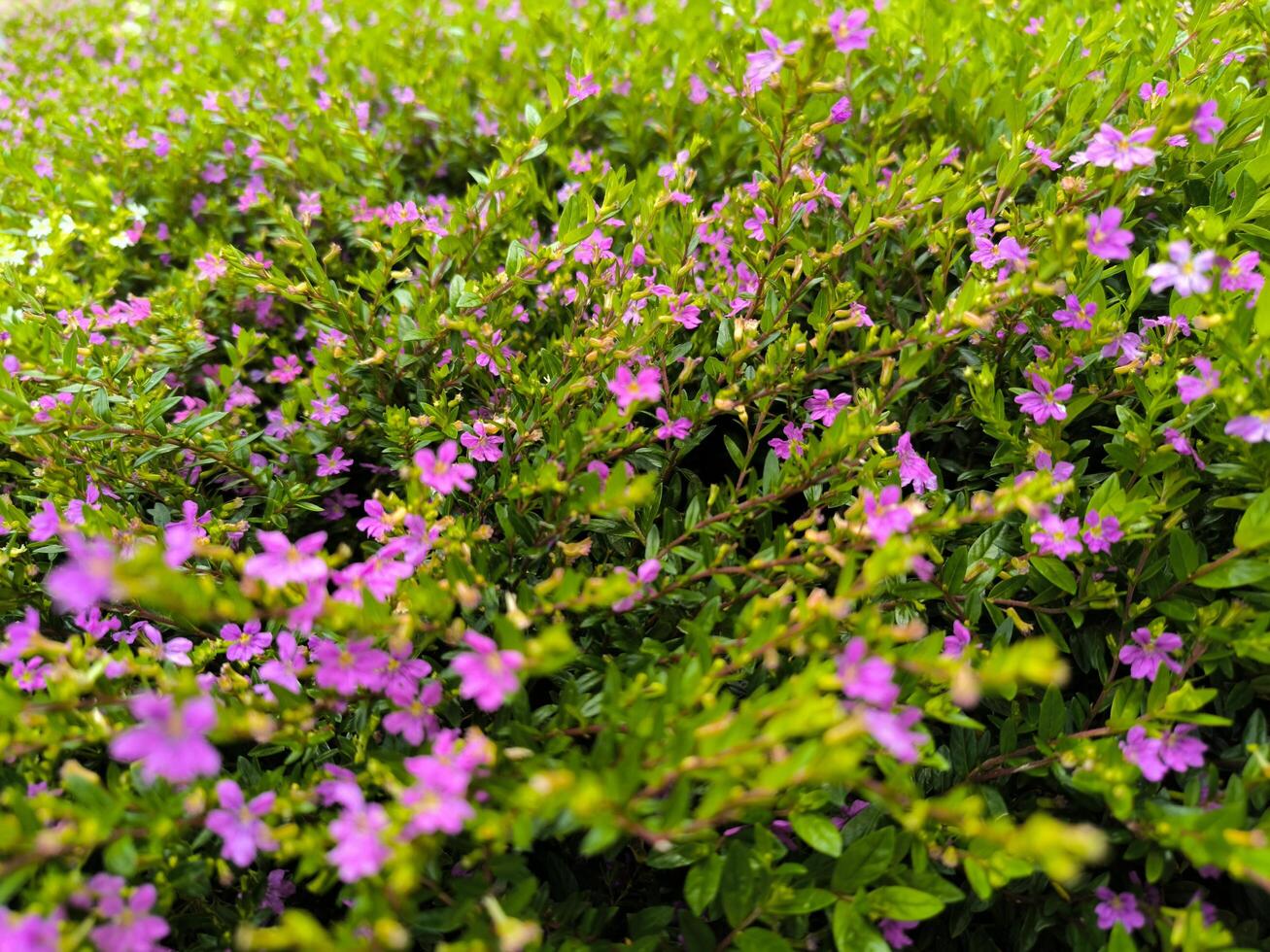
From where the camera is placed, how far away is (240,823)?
57.9 inches

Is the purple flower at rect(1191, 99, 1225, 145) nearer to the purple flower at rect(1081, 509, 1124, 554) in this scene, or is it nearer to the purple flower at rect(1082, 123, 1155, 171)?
the purple flower at rect(1082, 123, 1155, 171)

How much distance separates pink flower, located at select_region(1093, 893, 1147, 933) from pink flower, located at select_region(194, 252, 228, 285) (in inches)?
117

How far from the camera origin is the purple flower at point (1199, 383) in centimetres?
172

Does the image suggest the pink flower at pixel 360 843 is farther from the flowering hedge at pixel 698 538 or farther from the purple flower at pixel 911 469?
the purple flower at pixel 911 469

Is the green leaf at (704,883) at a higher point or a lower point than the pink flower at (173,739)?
lower

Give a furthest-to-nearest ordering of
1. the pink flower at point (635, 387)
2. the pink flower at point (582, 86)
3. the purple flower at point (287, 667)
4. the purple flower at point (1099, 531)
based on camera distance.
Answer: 1. the pink flower at point (582, 86)
2. the purple flower at point (1099, 531)
3. the pink flower at point (635, 387)
4. the purple flower at point (287, 667)

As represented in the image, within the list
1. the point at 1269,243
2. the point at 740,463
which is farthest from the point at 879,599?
the point at 1269,243

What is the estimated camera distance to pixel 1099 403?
7.51ft

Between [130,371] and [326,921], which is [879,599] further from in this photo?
[130,371]

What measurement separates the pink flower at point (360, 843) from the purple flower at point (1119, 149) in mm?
Answer: 2041

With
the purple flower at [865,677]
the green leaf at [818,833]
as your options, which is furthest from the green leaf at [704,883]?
the purple flower at [865,677]

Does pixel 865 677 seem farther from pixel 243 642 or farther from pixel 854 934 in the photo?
pixel 243 642

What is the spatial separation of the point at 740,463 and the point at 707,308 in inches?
24.5

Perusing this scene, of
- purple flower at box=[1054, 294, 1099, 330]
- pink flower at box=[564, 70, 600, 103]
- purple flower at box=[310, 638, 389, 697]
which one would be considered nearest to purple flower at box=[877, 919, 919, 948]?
purple flower at box=[310, 638, 389, 697]
